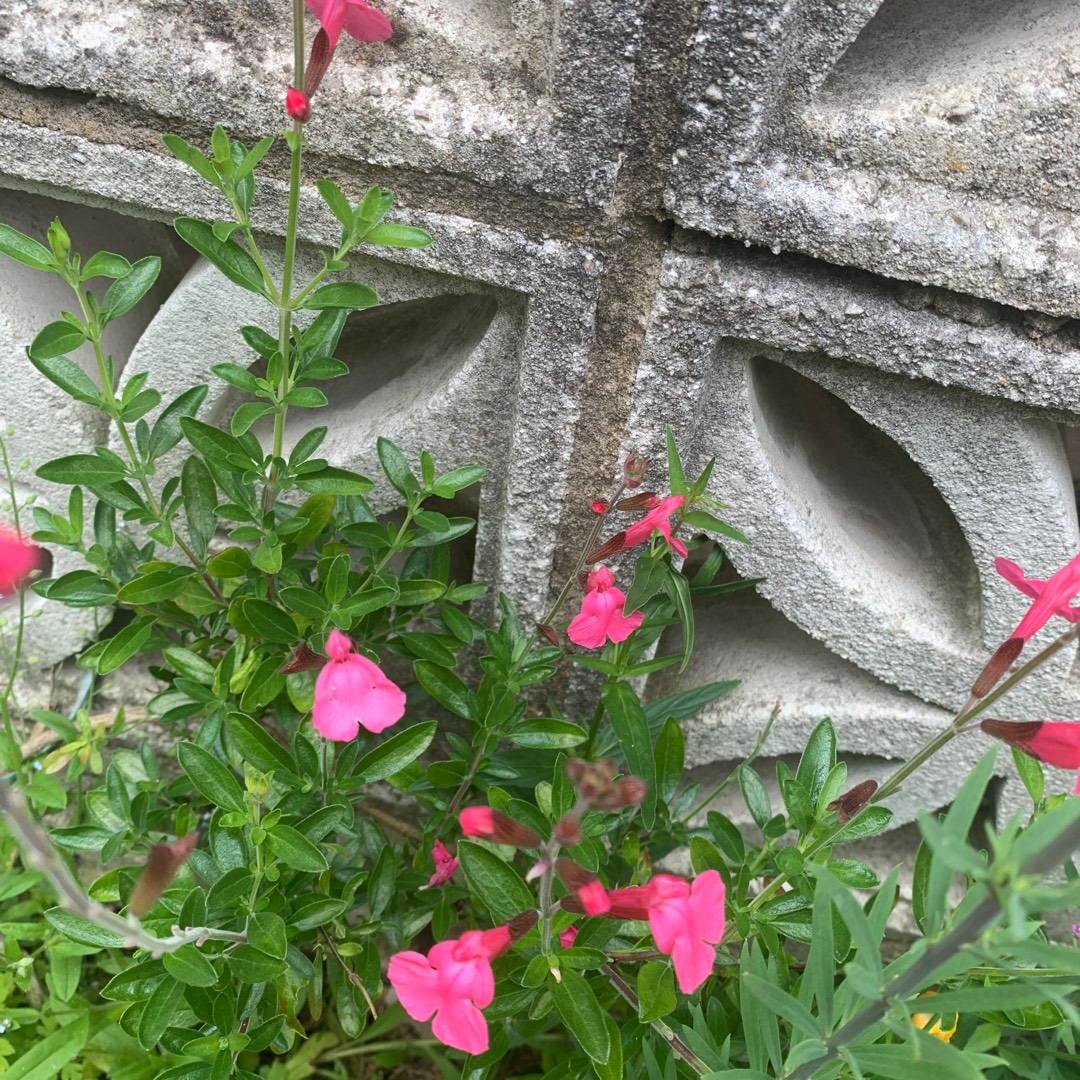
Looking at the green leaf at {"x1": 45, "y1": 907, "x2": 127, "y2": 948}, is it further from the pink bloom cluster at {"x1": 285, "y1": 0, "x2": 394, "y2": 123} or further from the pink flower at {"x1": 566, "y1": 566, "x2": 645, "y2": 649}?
the pink bloom cluster at {"x1": 285, "y1": 0, "x2": 394, "y2": 123}

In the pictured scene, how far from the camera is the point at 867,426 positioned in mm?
1230

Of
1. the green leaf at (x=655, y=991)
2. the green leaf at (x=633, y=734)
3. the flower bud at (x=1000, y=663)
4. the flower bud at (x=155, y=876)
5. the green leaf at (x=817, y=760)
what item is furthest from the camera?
the green leaf at (x=633, y=734)

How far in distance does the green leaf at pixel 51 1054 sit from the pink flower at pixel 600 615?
783mm

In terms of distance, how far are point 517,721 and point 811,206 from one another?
609 millimetres

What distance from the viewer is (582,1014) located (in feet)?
2.62

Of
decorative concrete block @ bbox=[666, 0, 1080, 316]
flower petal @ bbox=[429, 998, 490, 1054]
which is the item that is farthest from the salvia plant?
decorative concrete block @ bbox=[666, 0, 1080, 316]

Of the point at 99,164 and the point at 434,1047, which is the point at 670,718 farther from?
the point at 99,164

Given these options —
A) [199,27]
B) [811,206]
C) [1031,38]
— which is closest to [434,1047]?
[811,206]

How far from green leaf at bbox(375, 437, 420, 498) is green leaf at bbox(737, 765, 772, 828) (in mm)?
474

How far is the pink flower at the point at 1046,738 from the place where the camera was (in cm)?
68

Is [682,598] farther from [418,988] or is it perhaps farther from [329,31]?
[329,31]

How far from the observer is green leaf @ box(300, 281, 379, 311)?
2.89 ft

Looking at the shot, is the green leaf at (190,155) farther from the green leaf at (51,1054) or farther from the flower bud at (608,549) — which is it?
the green leaf at (51,1054)

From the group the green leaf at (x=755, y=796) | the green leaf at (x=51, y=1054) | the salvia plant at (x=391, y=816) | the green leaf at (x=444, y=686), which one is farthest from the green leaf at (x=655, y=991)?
the green leaf at (x=51, y=1054)
